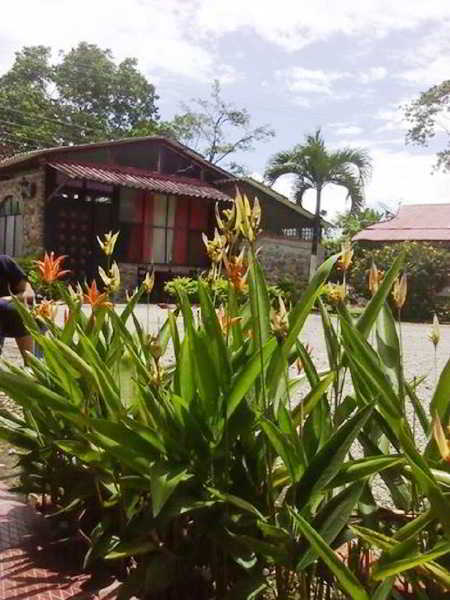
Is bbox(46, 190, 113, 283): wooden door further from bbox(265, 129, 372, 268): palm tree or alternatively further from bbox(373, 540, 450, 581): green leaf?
bbox(373, 540, 450, 581): green leaf

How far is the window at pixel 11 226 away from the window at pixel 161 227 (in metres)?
2.88

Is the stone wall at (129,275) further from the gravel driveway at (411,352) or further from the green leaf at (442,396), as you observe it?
the green leaf at (442,396)

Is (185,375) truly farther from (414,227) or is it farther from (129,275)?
(414,227)

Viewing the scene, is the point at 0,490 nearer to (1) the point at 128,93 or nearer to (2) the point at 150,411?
(2) the point at 150,411

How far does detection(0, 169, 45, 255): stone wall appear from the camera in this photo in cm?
1714

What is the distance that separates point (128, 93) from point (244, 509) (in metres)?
37.7

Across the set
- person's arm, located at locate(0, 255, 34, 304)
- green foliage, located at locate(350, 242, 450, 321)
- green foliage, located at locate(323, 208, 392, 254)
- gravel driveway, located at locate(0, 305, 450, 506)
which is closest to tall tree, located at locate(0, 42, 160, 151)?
green foliage, located at locate(323, 208, 392, 254)

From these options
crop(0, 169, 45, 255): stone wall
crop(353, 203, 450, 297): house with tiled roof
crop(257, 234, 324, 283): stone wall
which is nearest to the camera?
crop(0, 169, 45, 255): stone wall

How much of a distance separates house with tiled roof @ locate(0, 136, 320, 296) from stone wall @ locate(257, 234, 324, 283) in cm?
4

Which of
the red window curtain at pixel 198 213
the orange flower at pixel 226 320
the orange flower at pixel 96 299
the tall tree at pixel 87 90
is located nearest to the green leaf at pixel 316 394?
the orange flower at pixel 226 320

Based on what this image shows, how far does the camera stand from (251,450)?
4.55 feet

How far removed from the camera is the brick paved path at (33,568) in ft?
5.20

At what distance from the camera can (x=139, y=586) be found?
4.45 feet

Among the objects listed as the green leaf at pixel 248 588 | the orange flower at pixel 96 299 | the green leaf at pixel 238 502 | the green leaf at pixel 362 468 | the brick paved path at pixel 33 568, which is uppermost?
the orange flower at pixel 96 299
